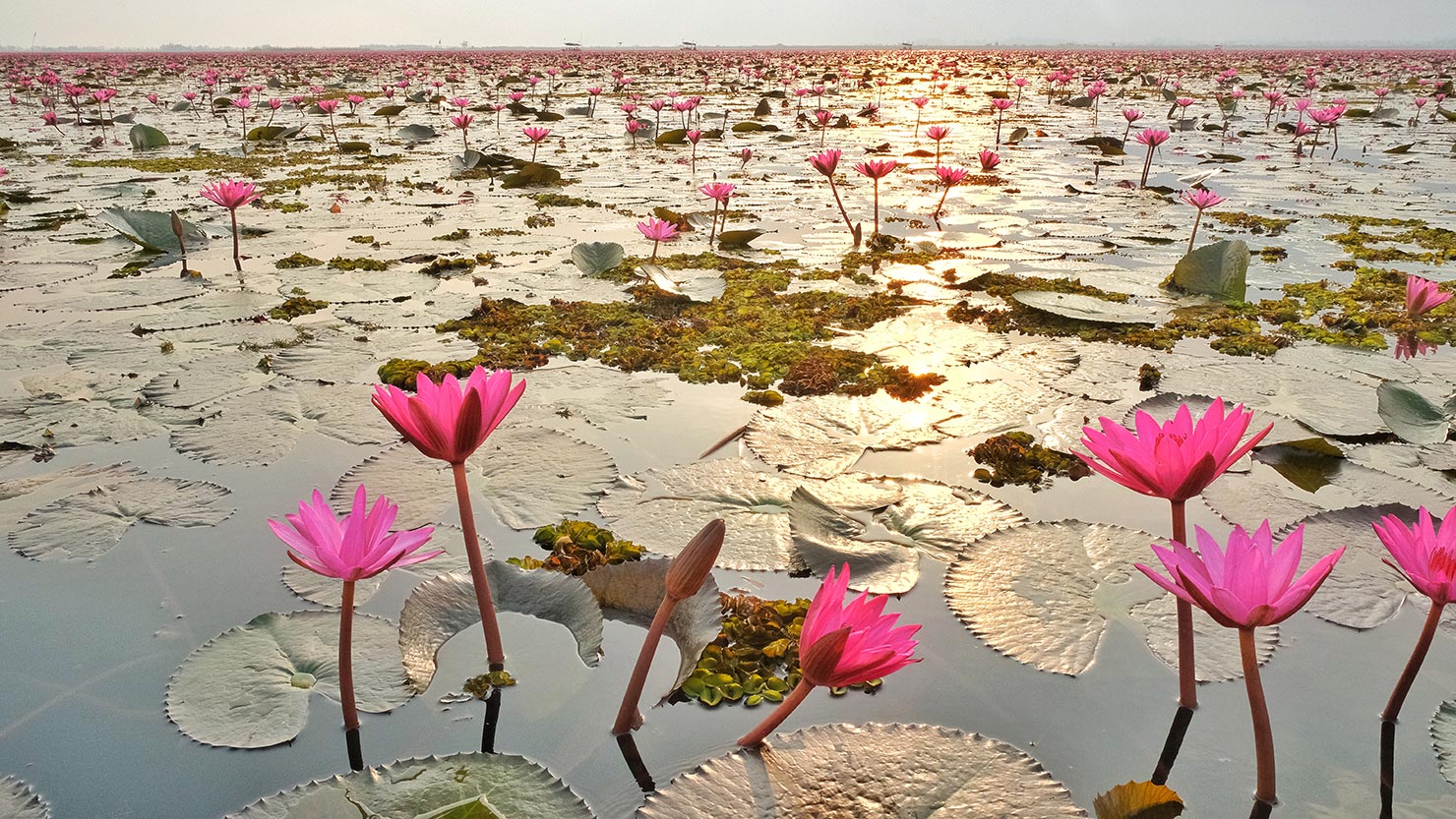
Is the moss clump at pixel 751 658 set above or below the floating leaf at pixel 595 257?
below

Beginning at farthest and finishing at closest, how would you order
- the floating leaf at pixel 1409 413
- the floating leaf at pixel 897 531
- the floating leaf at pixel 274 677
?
the floating leaf at pixel 1409 413
the floating leaf at pixel 897 531
the floating leaf at pixel 274 677

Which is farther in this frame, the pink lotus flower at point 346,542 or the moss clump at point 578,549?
the moss clump at point 578,549

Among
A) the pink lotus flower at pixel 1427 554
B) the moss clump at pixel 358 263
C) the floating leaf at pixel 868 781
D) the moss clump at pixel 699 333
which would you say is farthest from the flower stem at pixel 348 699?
the moss clump at pixel 358 263

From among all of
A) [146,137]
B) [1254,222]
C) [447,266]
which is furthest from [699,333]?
[146,137]

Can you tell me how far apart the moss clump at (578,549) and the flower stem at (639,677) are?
43cm

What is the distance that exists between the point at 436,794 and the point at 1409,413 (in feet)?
8.61

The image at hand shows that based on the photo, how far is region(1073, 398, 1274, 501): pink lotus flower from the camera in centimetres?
118

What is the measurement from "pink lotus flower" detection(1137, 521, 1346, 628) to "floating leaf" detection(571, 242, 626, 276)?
3.27 m

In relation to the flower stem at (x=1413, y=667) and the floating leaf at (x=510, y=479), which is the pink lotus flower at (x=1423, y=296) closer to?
the flower stem at (x=1413, y=667)

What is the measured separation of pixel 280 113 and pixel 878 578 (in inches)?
568

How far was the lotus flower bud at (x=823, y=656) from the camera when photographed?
1.05 m

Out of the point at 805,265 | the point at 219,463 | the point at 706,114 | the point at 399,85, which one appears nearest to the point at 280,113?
the point at 399,85

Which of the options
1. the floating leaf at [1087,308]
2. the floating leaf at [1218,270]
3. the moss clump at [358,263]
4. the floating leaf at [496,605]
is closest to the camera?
the floating leaf at [496,605]

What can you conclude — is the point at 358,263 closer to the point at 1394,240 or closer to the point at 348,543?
the point at 348,543
